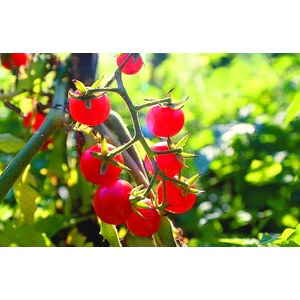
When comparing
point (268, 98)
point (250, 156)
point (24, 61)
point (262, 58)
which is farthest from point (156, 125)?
point (262, 58)

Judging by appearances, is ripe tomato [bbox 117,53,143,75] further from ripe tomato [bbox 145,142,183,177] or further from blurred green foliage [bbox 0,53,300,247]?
ripe tomato [bbox 145,142,183,177]

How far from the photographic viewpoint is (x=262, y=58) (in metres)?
2.13

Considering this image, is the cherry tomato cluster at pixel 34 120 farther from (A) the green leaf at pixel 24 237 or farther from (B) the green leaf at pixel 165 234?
(B) the green leaf at pixel 165 234

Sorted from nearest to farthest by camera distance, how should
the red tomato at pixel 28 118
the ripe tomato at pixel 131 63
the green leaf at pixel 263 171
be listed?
the ripe tomato at pixel 131 63 → the red tomato at pixel 28 118 → the green leaf at pixel 263 171

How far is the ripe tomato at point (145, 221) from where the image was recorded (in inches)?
20.3

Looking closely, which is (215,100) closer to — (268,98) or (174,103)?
(268,98)

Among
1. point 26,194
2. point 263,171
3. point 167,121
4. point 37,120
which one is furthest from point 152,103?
point 263,171

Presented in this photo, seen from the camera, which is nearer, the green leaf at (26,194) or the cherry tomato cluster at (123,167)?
the cherry tomato cluster at (123,167)

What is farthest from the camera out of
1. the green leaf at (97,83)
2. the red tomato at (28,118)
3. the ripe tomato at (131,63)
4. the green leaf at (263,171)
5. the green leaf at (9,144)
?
the green leaf at (263,171)

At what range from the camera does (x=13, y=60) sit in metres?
0.85

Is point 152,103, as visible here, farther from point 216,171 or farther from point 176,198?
point 216,171

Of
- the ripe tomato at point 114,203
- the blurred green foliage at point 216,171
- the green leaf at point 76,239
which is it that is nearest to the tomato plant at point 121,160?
the ripe tomato at point 114,203

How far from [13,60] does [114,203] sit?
42 cm

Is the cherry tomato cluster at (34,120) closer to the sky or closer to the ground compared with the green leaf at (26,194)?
closer to the sky
